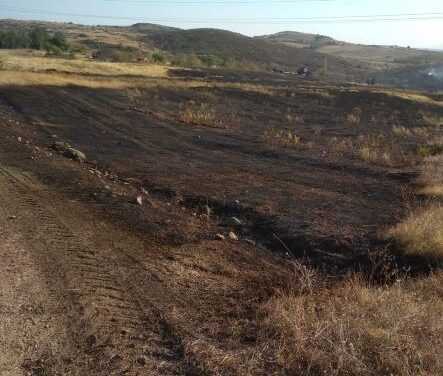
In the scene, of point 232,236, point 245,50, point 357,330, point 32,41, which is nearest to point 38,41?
point 32,41

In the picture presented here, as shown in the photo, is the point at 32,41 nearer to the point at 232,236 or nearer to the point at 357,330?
the point at 232,236

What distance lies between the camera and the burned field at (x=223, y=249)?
4449 millimetres

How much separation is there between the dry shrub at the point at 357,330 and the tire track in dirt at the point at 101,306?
1.06 meters

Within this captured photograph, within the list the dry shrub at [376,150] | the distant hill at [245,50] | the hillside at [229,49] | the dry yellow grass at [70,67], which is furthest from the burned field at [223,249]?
the distant hill at [245,50]

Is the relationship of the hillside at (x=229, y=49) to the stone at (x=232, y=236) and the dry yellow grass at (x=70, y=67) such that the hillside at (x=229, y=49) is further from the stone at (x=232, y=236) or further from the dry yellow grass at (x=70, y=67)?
the stone at (x=232, y=236)

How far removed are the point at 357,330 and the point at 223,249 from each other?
8.90 ft

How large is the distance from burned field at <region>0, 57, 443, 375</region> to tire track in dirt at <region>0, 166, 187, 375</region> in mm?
18

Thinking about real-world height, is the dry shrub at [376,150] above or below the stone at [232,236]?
above

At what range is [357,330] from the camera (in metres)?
4.68

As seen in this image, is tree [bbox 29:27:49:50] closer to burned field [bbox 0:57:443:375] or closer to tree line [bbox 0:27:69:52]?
tree line [bbox 0:27:69:52]

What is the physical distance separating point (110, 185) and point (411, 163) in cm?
897

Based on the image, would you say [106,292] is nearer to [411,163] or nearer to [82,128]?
[411,163]

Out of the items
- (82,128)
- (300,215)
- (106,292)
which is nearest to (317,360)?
(106,292)

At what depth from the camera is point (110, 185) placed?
10016mm
